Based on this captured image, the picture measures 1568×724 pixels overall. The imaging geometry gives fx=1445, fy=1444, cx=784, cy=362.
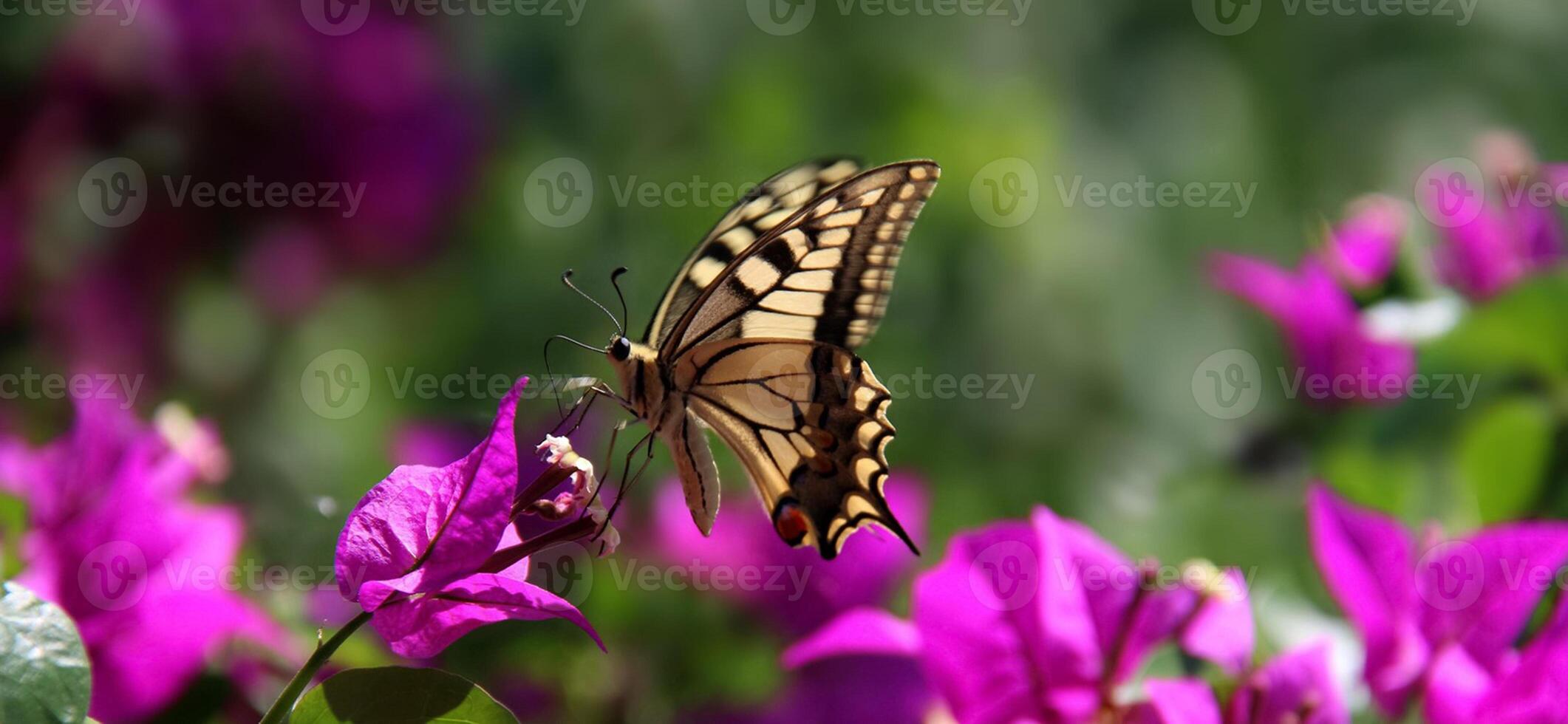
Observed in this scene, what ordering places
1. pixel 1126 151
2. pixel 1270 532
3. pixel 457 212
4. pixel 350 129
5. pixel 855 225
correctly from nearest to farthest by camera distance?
pixel 855 225 < pixel 1270 532 < pixel 350 129 < pixel 457 212 < pixel 1126 151

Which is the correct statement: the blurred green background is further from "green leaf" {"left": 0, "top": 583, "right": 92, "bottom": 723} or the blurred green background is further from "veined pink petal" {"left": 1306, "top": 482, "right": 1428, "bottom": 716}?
"green leaf" {"left": 0, "top": 583, "right": 92, "bottom": 723}

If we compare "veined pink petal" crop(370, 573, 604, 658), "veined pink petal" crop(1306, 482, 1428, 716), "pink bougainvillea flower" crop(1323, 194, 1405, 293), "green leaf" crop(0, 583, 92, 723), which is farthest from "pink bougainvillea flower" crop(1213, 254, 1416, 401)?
"green leaf" crop(0, 583, 92, 723)

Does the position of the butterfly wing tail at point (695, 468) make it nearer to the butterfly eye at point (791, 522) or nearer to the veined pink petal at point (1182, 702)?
the butterfly eye at point (791, 522)

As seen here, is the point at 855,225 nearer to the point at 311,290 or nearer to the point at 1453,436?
the point at 1453,436

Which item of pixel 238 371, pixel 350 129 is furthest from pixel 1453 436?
pixel 238 371

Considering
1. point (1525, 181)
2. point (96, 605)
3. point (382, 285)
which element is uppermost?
point (1525, 181)
